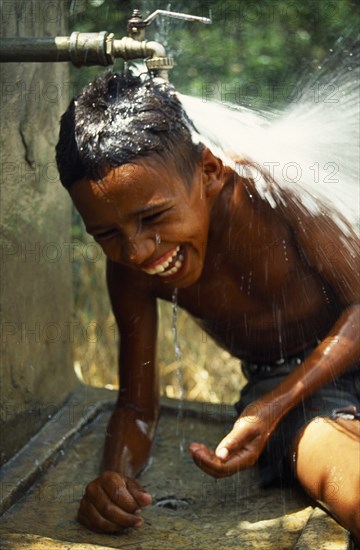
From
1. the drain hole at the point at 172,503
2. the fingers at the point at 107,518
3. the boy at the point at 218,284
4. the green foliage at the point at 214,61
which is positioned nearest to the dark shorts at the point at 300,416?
the boy at the point at 218,284

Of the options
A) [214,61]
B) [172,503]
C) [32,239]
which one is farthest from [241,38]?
[172,503]

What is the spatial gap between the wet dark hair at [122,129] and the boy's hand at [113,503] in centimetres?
84

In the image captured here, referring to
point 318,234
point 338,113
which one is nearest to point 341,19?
point 338,113

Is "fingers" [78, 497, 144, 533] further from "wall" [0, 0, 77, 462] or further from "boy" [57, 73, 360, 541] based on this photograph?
"wall" [0, 0, 77, 462]

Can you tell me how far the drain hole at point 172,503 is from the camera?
2.77m

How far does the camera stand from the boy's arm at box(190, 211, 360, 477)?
90.3 inches

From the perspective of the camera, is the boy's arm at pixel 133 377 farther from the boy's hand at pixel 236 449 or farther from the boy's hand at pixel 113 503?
the boy's hand at pixel 236 449

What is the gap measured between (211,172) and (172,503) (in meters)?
1.02

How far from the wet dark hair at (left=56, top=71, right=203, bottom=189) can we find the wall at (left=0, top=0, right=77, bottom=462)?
0.40 m

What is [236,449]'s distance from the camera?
2.30m

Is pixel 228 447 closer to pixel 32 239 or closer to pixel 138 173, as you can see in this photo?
pixel 138 173

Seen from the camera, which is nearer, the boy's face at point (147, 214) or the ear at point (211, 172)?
the boy's face at point (147, 214)

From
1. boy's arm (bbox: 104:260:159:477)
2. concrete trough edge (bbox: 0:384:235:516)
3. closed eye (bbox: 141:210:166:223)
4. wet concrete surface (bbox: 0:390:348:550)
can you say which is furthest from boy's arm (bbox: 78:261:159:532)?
closed eye (bbox: 141:210:166:223)

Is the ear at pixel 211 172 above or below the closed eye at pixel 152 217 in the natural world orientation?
above
